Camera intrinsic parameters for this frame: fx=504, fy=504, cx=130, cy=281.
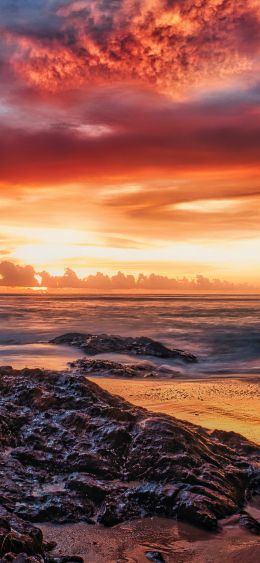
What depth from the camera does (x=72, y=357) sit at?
21984 mm

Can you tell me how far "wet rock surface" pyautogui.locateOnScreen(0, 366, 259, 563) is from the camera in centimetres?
530

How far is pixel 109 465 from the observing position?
20.7 ft

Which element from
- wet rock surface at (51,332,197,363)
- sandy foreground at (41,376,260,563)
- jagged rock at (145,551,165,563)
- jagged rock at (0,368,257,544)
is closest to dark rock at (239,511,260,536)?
sandy foreground at (41,376,260,563)

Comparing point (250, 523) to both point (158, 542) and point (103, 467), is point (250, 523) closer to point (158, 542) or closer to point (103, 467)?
point (158, 542)

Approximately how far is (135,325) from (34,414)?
126 ft

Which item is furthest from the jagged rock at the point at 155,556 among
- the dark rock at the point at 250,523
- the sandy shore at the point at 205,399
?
the sandy shore at the point at 205,399

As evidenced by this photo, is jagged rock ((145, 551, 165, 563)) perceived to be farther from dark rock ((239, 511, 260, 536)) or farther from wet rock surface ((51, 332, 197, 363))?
wet rock surface ((51, 332, 197, 363))

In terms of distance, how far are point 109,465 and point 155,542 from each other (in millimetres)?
1477

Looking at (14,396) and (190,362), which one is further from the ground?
(14,396)

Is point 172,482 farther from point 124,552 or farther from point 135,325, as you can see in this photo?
point 135,325

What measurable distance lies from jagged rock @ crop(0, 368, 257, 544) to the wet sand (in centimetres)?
15

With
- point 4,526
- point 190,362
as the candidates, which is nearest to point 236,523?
point 4,526

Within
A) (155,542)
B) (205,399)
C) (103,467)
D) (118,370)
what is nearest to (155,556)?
(155,542)

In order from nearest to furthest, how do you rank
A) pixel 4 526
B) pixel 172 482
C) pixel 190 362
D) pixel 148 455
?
1. pixel 4 526
2. pixel 172 482
3. pixel 148 455
4. pixel 190 362
